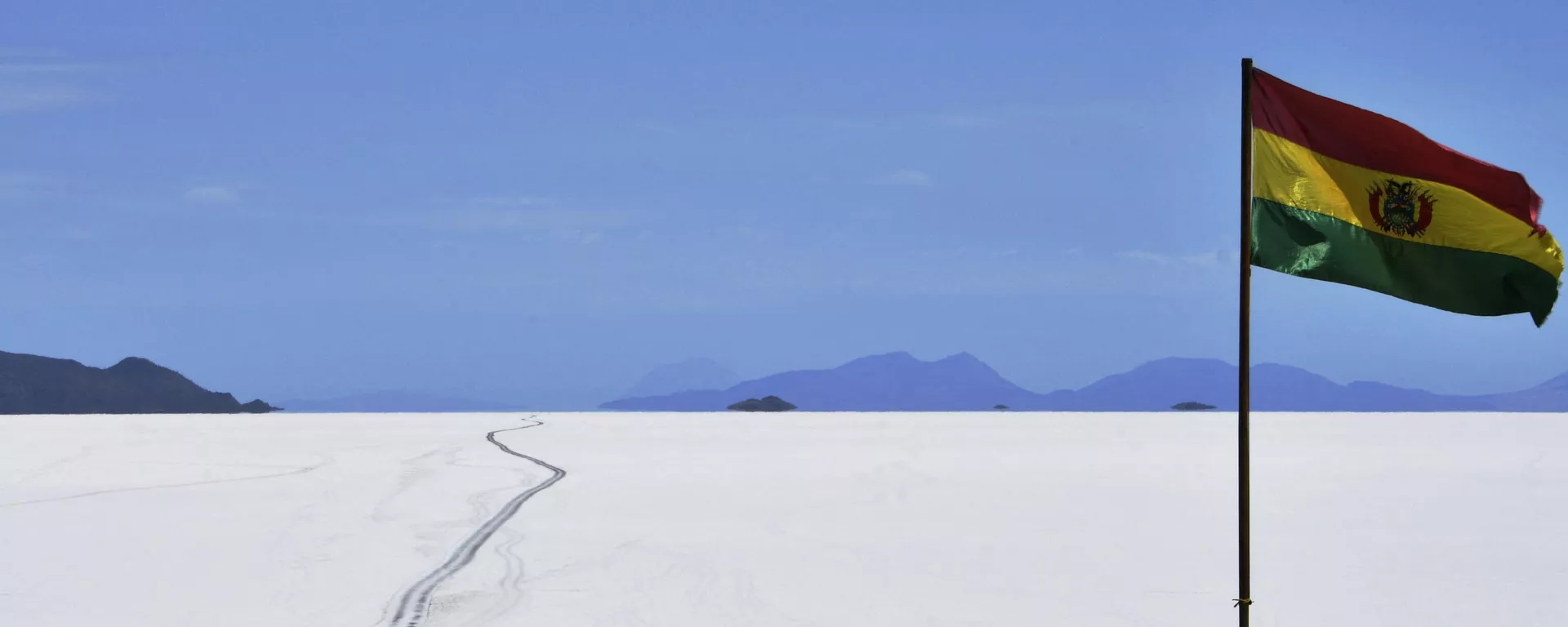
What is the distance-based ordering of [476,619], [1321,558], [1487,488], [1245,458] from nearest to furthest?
1. [1245,458]
2. [476,619]
3. [1321,558]
4. [1487,488]

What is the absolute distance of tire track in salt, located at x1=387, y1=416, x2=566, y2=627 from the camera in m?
7.84

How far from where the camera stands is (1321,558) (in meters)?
10.4

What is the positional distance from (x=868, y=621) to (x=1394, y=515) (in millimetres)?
7031

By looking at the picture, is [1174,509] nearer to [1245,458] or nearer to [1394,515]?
[1394,515]

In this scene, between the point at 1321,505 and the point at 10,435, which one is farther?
the point at 10,435

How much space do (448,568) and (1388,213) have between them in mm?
5762

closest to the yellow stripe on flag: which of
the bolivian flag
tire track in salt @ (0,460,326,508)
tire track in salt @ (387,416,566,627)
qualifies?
the bolivian flag

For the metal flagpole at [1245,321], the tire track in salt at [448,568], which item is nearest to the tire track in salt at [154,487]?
the tire track in salt at [448,568]

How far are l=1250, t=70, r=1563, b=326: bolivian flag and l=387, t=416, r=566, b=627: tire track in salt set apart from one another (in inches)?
176

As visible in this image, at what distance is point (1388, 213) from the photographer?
7137mm

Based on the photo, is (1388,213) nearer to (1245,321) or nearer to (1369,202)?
(1369,202)

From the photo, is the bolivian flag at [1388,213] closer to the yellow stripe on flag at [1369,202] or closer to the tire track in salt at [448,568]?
the yellow stripe on flag at [1369,202]

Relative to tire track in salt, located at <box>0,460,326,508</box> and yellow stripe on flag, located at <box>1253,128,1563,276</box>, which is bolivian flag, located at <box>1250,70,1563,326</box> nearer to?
yellow stripe on flag, located at <box>1253,128,1563,276</box>

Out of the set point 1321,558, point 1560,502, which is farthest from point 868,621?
point 1560,502
